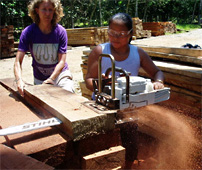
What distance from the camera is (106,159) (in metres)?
1.64

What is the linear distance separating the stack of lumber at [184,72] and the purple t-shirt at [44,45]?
63.5 inches

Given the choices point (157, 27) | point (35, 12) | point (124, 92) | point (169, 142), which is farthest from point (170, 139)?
point (157, 27)

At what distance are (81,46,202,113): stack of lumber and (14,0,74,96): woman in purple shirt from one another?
157 centimetres

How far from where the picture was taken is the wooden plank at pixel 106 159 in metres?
1.57

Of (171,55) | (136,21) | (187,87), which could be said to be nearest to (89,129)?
(187,87)

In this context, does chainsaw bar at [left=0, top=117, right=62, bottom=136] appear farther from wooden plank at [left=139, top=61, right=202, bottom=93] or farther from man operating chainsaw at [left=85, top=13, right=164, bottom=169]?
wooden plank at [left=139, top=61, right=202, bottom=93]

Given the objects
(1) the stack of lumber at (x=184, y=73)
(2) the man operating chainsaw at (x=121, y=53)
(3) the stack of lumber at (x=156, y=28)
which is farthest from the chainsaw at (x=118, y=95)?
(3) the stack of lumber at (x=156, y=28)

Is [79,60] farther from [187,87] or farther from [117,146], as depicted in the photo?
[117,146]

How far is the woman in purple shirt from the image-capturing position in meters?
2.91

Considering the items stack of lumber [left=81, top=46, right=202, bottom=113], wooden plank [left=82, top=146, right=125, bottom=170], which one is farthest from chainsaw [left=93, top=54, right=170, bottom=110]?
stack of lumber [left=81, top=46, right=202, bottom=113]

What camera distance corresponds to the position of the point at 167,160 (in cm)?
257

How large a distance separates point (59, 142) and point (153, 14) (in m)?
32.7

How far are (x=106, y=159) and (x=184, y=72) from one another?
2.18m

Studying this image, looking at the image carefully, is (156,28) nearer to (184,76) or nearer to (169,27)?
(169,27)
